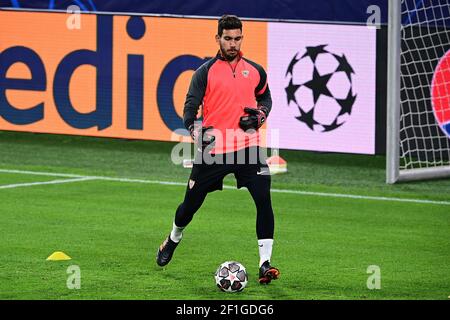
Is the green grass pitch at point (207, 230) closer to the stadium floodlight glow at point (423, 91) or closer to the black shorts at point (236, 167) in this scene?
the stadium floodlight glow at point (423, 91)

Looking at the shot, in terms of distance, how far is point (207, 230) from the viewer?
12.3 meters

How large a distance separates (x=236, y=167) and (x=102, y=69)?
319 inches

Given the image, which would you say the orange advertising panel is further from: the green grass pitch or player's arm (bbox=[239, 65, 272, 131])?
player's arm (bbox=[239, 65, 272, 131])

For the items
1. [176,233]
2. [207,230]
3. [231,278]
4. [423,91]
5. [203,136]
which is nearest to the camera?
[231,278]

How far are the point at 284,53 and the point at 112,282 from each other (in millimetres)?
7295

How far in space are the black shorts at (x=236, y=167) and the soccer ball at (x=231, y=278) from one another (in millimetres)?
772

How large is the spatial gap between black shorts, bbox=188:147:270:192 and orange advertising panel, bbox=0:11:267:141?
274 inches

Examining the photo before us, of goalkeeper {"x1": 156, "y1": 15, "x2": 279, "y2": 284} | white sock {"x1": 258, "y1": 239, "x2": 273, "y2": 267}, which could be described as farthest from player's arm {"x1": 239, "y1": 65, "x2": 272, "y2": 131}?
white sock {"x1": 258, "y1": 239, "x2": 273, "y2": 267}

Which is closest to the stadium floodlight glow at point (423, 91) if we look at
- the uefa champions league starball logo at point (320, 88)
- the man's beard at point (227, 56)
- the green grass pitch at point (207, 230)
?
the green grass pitch at point (207, 230)

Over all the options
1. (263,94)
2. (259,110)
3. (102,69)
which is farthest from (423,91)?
(259,110)

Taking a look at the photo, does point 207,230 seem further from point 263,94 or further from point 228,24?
point 228,24

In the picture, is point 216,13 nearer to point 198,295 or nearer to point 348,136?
point 348,136

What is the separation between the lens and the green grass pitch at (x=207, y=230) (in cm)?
973
